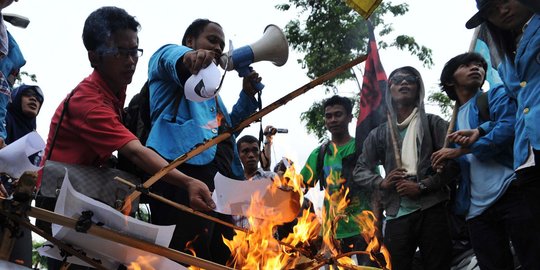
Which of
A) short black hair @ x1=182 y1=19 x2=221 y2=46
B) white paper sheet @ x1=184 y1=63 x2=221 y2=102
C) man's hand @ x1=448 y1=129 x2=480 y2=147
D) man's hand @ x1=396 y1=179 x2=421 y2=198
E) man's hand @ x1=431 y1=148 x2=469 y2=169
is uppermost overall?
short black hair @ x1=182 y1=19 x2=221 y2=46

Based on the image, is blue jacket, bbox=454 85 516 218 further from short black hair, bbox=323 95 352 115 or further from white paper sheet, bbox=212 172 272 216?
short black hair, bbox=323 95 352 115

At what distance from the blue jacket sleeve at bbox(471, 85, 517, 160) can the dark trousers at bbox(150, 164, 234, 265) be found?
1.80 m

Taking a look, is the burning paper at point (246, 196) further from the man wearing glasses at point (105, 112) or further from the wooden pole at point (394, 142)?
the wooden pole at point (394, 142)

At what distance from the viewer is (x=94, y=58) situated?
3.44 m

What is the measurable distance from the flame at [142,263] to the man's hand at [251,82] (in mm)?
1647

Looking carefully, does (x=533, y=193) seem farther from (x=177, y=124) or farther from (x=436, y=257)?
(x=177, y=124)

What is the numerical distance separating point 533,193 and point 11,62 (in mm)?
3925

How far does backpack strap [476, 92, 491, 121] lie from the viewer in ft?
14.2

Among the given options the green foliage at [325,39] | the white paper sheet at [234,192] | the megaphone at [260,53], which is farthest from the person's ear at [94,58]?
the green foliage at [325,39]

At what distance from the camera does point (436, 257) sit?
4.35 m

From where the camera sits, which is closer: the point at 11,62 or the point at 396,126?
the point at 11,62

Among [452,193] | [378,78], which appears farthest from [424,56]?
[452,193]

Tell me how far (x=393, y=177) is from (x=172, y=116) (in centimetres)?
198

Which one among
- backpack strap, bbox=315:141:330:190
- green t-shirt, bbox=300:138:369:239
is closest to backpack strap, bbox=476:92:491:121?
green t-shirt, bbox=300:138:369:239
